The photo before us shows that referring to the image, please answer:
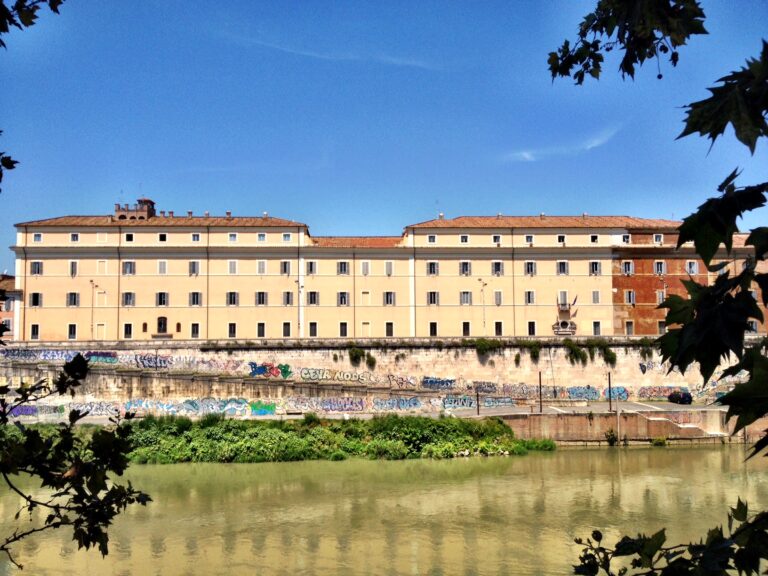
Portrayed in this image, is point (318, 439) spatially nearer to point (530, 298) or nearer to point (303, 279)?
point (303, 279)

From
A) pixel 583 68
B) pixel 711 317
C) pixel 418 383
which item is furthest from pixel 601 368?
pixel 711 317

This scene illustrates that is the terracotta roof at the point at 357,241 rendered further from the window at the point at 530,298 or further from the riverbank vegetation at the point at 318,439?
the riverbank vegetation at the point at 318,439

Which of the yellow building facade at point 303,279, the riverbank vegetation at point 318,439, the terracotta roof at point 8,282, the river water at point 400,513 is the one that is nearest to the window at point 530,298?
the yellow building facade at point 303,279

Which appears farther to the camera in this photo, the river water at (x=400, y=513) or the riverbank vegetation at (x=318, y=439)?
the riverbank vegetation at (x=318, y=439)

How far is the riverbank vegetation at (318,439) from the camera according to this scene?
23.9m

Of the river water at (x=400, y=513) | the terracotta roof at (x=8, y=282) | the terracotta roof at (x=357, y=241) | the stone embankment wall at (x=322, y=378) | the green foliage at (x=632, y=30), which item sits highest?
the terracotta roof at (x=357, y=241)

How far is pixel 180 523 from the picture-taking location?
635 inches

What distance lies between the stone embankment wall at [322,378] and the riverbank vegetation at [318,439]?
280 cm

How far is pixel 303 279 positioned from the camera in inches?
1426

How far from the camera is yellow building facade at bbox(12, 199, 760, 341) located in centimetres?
3500

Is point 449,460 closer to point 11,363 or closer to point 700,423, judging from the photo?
point 700,423

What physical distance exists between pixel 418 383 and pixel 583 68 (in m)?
29.8

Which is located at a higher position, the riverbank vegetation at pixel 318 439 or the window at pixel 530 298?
the window at pixel 530 298

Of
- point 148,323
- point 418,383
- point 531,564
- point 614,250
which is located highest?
point 614,250
